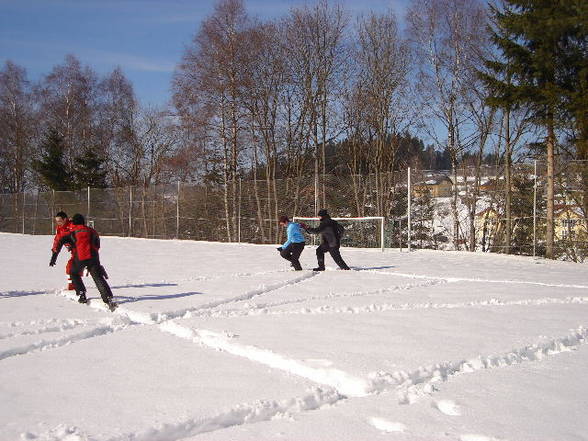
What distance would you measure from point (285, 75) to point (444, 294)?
21788 millimetres

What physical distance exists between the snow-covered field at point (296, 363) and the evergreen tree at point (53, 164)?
108 ft

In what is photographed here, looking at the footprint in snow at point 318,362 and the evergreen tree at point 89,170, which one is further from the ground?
the evergreen tree at point 89,170

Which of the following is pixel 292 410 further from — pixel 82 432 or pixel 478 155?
pixel 478 155

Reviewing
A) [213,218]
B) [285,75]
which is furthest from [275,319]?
[285,75]

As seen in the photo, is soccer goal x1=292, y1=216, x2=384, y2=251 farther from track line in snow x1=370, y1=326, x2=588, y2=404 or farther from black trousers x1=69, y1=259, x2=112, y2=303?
track line in snow x1=370, y1=326, x2=588, y2=404

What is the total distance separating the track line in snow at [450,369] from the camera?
13.4 feet

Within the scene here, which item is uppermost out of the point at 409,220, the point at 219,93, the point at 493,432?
the point at 219,93

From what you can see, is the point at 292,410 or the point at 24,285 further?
the point at 24,285

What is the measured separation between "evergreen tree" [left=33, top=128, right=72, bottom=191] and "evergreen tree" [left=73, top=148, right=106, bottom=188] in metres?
1.13

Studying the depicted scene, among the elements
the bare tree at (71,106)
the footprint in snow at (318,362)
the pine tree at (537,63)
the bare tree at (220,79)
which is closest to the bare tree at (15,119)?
the bare tree at (71,106)

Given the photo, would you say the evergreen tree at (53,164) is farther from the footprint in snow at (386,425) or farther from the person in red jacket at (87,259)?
the footprint in snow at (386,425)


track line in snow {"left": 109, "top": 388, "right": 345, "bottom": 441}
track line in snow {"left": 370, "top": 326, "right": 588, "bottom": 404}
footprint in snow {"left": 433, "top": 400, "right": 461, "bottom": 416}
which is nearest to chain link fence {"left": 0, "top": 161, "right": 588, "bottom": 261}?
track line in snow {"left": 370, "top": 326, "right": 588, "bottom": 404}

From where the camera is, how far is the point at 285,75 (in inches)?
1128

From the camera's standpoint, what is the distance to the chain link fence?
52.2 feet
